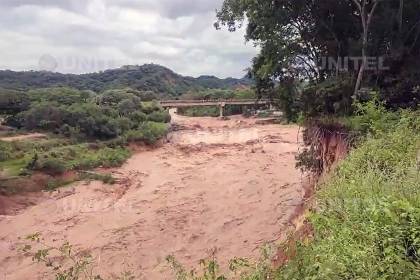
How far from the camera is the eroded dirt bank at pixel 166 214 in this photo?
1284cm

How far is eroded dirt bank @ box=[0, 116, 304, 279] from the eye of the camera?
12.8 m

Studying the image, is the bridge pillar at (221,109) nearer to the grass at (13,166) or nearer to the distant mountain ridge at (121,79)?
the distant mountain ridge at (121,79)

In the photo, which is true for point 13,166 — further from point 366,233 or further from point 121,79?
point 121,79

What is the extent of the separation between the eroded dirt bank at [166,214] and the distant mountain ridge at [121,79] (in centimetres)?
5148

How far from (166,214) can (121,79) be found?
7155cm

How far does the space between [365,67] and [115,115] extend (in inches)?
1010

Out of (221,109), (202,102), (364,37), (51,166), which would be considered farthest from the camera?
(221,109)

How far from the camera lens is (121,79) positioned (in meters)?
85.5

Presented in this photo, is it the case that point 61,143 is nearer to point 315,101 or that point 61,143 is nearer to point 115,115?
point 115,115

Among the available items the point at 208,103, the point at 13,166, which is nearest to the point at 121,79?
the point at 208,103

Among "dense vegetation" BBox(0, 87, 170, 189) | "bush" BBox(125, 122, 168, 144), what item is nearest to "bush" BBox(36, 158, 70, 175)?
"dense vegetation" BBox(0, 87, 170, 189)

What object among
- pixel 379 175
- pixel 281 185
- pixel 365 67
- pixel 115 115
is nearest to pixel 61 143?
pixel 115 115

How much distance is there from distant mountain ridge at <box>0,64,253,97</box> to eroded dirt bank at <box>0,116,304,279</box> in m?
51.5

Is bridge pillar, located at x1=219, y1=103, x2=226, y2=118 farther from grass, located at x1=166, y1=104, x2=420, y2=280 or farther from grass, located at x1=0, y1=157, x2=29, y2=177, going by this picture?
grass, located at x1=166, y1=104, x2=420, y2=280
